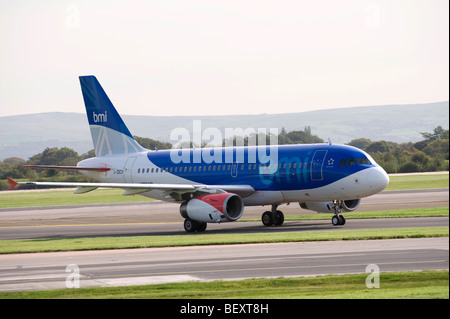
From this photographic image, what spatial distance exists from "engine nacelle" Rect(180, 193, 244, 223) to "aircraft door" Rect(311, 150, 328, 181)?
3.92m

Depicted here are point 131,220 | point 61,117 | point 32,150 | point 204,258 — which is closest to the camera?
point 204,258

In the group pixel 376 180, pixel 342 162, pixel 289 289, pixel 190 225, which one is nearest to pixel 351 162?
pixel 342 162

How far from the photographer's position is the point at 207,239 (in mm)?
34812

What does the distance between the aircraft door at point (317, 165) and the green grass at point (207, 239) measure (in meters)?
4.58

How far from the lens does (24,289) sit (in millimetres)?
21766

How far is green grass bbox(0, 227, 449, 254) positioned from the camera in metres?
32.7

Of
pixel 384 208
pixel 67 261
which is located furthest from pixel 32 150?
pixel 67 261

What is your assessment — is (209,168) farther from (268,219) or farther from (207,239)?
(207,239)

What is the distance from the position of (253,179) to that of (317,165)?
3925mm

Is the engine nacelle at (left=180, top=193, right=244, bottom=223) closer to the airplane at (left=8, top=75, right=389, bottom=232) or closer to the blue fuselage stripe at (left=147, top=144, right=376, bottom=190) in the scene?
the airplane at (left=8, top=75, right=389, bottom=232)

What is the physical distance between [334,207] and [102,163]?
16.7 metres

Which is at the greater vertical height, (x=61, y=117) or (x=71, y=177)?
(x=61, y=117)

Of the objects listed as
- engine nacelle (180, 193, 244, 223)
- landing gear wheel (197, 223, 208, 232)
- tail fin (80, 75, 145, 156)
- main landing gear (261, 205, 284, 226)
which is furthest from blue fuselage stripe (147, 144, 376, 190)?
tail fin (80, 75, 145, 156)
